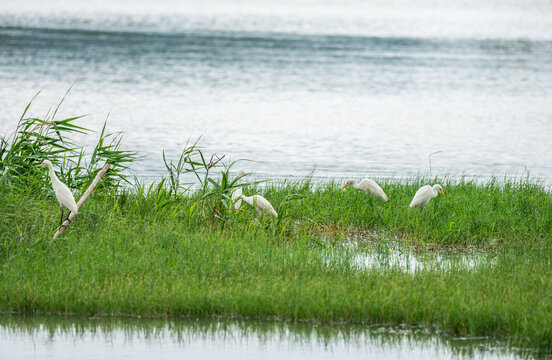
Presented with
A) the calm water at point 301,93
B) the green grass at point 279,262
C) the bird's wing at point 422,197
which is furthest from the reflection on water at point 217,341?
the calm water at point 301,93

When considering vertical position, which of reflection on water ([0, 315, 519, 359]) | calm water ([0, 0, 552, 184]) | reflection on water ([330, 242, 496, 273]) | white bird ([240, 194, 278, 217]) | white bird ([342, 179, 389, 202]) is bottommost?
reflection on water ([0, 315, 519, 359])

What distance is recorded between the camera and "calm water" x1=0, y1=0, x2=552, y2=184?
23.2 metres

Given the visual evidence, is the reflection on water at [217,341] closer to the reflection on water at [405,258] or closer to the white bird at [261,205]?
the reflection on water at [405,258]

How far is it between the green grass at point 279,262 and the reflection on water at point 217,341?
0.51 ft

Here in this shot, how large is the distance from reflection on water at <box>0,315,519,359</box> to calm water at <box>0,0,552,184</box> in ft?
30.2

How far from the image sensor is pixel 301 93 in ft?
128

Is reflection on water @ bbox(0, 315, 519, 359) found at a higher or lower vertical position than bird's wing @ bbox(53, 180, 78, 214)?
lower

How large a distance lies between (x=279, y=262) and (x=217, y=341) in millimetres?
1799

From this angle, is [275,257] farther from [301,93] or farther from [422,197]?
[301,93]

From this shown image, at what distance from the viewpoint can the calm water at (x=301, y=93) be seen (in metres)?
23.2

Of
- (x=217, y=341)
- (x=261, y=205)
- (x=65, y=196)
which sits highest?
(x=65, y=196)

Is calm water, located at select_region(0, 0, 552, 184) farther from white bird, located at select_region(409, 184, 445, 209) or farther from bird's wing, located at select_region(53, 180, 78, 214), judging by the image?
bird's wing, located at select_region(53, 180, 78, 214)

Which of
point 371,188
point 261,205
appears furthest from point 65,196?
point 371,188

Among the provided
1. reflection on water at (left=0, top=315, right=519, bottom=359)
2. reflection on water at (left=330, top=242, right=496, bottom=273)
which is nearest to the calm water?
reflection on water at (left=330, top=242, right=496, bottom=273)
